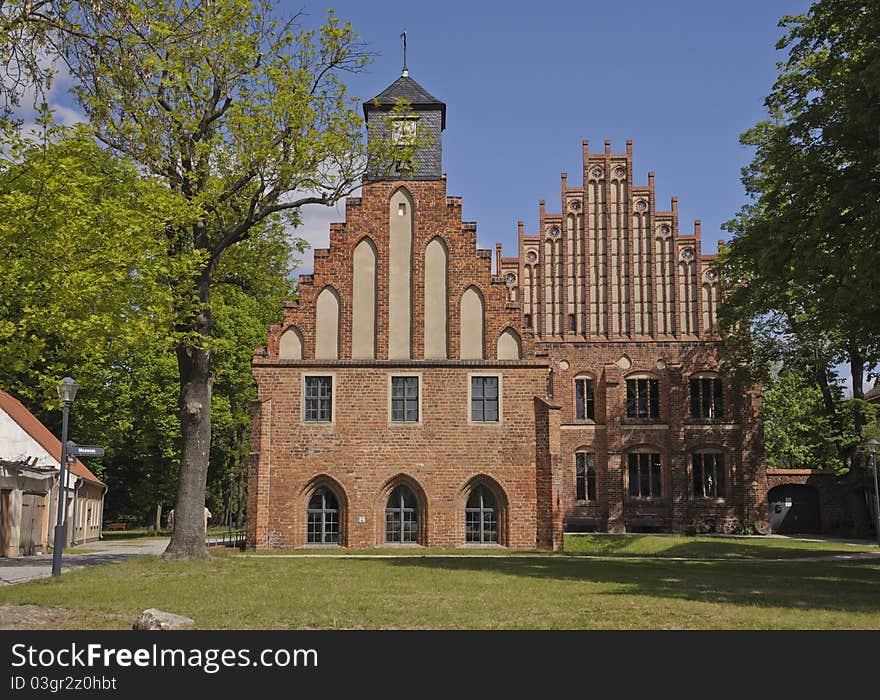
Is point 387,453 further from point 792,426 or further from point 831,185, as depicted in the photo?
point 792,426

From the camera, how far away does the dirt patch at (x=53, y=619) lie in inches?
423

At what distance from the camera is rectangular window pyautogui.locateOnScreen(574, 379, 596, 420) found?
43.3m

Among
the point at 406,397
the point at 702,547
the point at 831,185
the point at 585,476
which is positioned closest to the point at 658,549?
the point at 702,547

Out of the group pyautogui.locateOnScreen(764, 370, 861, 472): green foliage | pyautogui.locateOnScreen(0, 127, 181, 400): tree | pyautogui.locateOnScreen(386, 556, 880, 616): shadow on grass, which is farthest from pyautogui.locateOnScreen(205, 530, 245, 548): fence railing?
pyautogui.locateOnScreen(764, 370, 861, 472): green foliage

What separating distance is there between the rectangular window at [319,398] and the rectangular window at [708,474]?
20974 mm

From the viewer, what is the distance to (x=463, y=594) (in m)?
14.2

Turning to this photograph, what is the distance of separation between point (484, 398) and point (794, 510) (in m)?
21.0

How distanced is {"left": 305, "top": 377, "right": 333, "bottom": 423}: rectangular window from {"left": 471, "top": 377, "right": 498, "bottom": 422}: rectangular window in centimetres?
460

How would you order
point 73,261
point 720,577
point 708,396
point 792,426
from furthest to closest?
1. point 792,426
2. point 708,396
3. point 720,577
4. point 73,261

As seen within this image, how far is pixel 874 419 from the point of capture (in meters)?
37.4

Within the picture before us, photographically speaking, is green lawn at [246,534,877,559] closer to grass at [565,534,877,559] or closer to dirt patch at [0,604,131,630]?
grass at [565,534,877,559]

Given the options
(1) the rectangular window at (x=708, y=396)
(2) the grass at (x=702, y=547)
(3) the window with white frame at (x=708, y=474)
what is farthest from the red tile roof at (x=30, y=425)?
(1) the rectangular window at (x=708, y=396)
